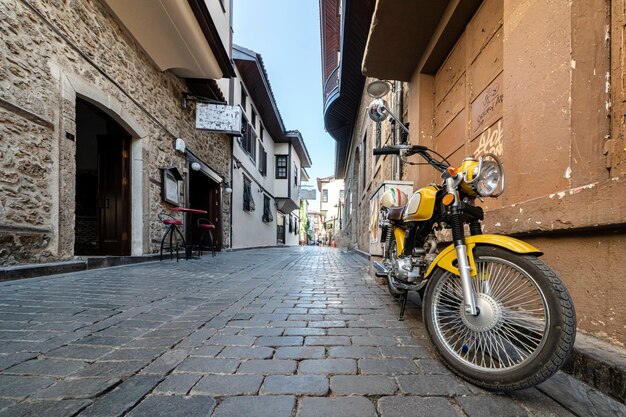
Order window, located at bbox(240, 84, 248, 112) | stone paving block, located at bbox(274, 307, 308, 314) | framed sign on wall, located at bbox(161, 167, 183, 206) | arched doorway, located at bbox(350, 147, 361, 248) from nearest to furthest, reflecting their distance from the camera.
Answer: stone paving block, located at bbox(274, 307, 308, 314), framed sign on wall, located at bbox(161, 167, 183, 206), window, located at bbox(240, 84, 248, 112), arched doorway, located at bbox(350, 147, 361, 248)

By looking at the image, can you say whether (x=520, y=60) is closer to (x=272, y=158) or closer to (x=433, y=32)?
(x=433, y=32)

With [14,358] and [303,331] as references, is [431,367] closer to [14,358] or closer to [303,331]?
[303,331]

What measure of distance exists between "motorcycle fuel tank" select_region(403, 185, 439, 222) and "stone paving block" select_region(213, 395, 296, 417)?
1.38 m

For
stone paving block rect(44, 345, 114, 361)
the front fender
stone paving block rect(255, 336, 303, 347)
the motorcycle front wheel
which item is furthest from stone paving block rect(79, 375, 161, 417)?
the front fender

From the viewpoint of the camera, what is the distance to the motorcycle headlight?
158cm

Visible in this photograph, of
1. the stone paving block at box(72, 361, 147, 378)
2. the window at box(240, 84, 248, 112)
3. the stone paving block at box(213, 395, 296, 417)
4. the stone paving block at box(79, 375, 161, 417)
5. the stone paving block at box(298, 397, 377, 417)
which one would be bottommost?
the stone paving block at box(298, 397, 377, 417)

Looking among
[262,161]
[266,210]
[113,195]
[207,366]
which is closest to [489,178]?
[207,366]

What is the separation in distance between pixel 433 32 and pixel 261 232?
45.6 feet

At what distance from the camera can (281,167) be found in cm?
2022

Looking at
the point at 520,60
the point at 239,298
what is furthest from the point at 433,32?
the point at 239,298

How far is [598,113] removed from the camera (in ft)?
5.32

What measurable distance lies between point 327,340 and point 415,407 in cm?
78

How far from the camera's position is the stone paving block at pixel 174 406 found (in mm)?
1164

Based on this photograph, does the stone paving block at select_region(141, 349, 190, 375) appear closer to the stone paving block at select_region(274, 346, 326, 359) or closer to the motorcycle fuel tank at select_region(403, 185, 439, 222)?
the stone paving block at select_region(274, 346, 326, 359)
